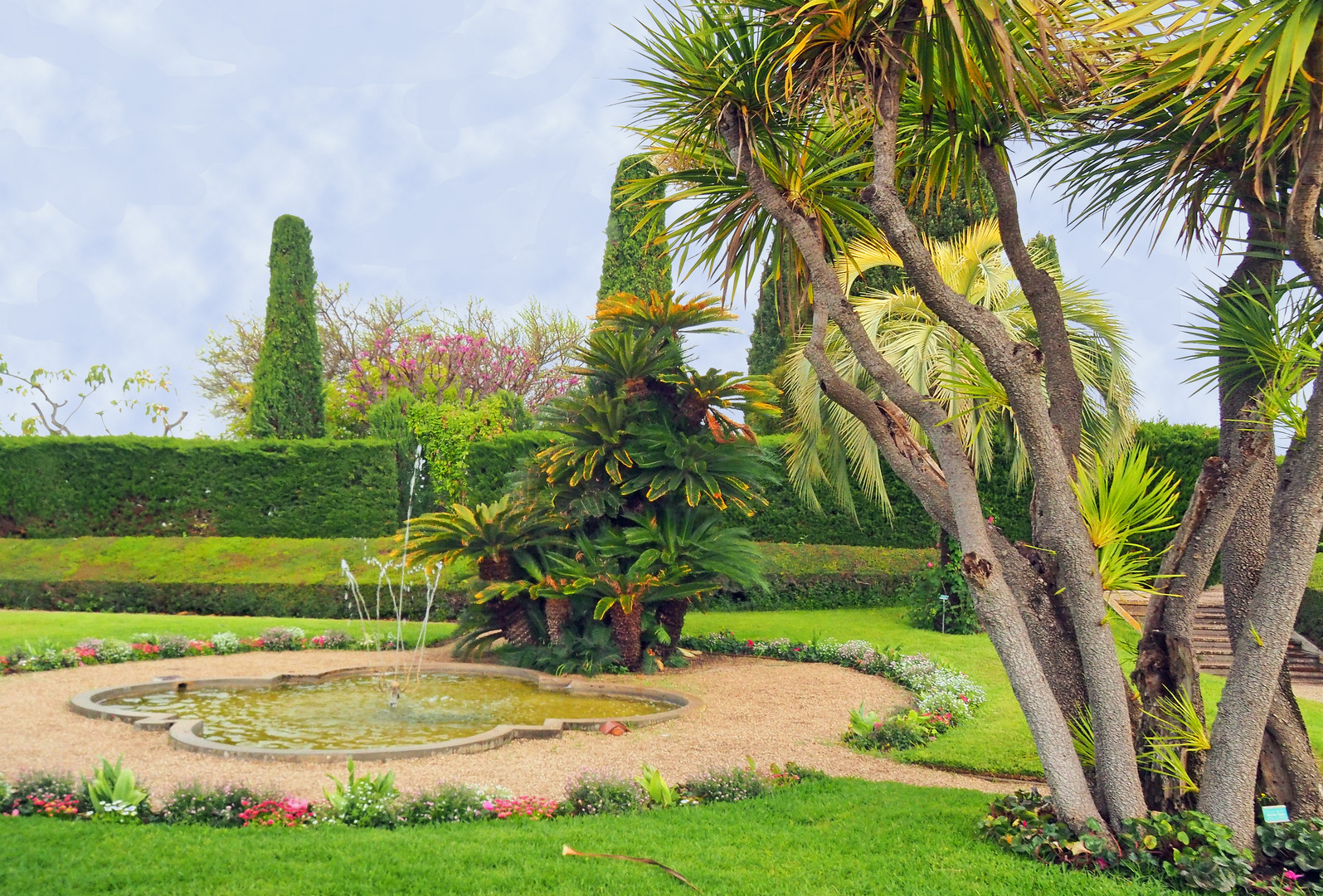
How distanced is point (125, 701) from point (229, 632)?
3.42 m

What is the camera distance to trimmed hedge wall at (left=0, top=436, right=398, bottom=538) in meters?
16.2

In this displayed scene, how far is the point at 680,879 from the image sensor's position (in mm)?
3594

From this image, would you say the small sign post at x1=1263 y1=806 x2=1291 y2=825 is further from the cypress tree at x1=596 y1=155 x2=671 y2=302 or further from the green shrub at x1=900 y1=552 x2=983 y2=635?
the cypress tree at x1=596 y1=155 x2=671 y2=302

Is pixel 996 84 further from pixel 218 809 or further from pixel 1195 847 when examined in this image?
pixel 218 809

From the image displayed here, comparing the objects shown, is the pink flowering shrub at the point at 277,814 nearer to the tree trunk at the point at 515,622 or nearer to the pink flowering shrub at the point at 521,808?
the pink flowering shrub at the point at 521,808

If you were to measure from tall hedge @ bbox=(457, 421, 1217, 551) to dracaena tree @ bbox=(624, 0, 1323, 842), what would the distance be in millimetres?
10463

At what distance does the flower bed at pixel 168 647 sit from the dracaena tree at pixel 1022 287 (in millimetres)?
6469

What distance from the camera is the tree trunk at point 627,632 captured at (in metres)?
9.05

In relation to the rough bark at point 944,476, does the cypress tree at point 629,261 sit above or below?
above

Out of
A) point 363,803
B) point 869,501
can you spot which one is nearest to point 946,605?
point 869,501

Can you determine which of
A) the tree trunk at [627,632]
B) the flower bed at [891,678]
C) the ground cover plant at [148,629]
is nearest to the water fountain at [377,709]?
the tree trunk at [627,632]

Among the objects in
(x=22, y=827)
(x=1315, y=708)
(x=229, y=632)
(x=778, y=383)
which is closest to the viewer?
(x=22, y=827)

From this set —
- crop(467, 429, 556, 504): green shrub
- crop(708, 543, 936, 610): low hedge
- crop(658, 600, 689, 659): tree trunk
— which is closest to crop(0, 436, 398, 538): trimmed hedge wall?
crop(467, 429, 556, 504): green shrub

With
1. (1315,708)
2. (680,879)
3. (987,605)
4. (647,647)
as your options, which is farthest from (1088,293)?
(680,879)
